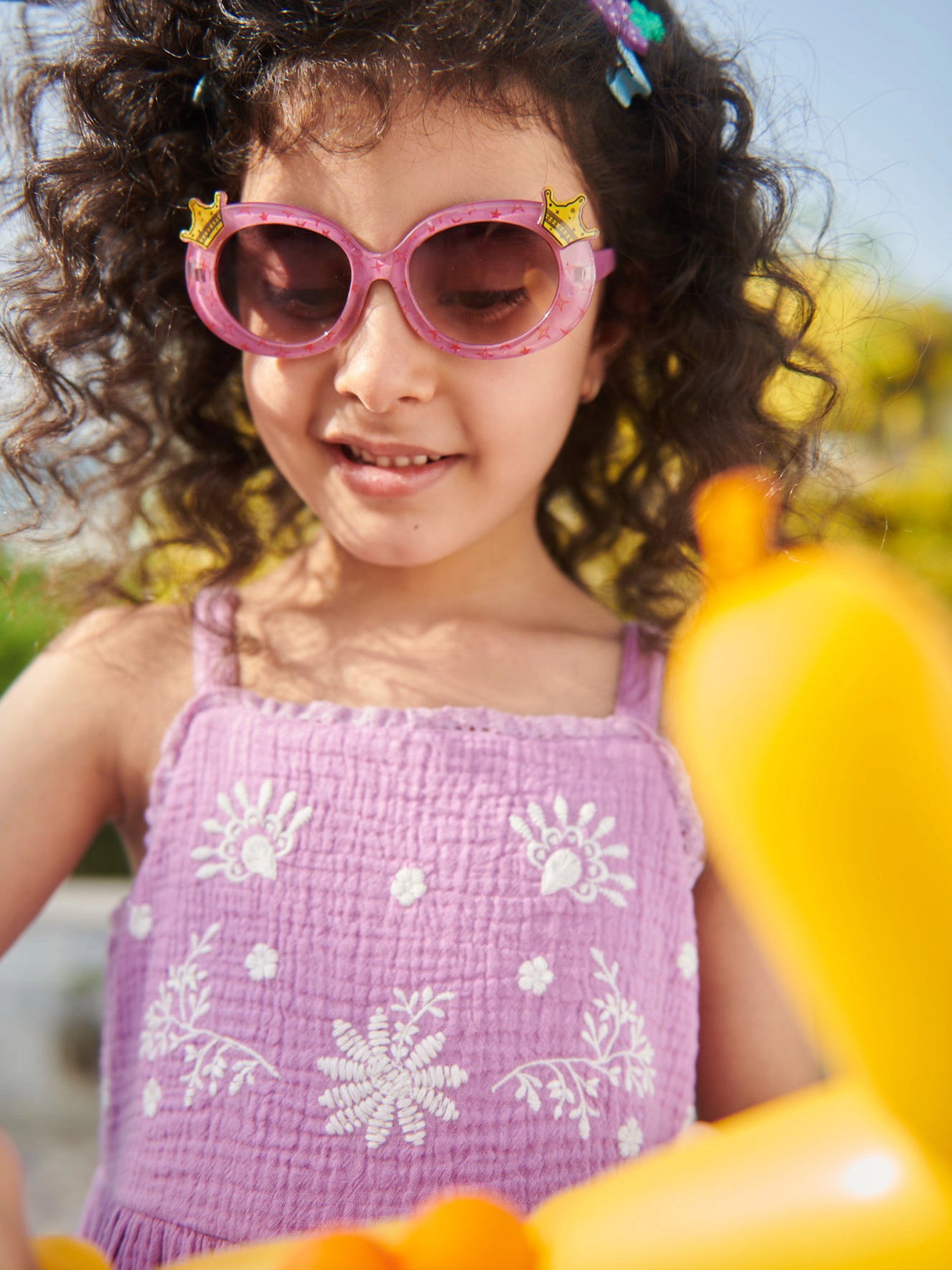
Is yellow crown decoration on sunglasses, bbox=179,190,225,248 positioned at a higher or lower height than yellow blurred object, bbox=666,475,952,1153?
higher

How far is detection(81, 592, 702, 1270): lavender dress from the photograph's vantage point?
961mm

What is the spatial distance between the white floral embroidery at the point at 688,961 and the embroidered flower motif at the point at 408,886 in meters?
0.25

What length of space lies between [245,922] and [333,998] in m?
0.10

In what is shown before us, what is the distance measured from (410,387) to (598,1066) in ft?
1.98

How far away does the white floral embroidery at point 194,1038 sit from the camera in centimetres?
98

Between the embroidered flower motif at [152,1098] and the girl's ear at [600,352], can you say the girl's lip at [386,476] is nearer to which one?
the girl's ear at [600,352]

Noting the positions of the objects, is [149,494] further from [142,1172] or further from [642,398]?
[142,1172]

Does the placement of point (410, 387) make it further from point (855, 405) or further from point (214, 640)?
point (855, 405)

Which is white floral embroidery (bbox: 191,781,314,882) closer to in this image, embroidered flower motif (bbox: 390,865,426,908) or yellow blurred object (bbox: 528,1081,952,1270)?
embroidered flower motif (bbox: 390,865,426,908)

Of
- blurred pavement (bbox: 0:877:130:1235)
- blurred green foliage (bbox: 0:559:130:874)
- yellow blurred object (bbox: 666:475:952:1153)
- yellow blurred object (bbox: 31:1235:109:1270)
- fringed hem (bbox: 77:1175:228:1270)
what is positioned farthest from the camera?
blurred pavement (bbox: 0:877:130:1235)

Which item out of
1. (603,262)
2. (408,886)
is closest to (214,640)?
(408,886)

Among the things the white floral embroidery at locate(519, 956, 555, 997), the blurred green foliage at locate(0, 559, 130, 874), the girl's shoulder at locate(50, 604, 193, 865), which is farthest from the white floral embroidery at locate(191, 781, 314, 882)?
the blurred green foliage at locate(0, 559, 130, 874)

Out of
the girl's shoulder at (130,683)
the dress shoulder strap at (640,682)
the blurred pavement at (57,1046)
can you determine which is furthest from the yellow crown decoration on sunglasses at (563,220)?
the blurred pavement at (57,1046)

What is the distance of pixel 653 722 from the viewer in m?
1.14
